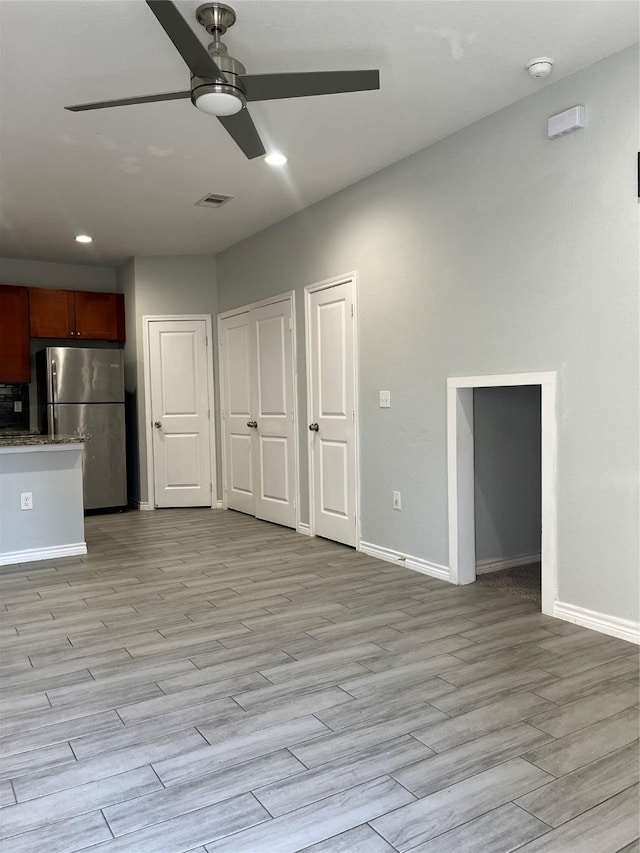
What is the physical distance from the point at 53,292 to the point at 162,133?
353cm

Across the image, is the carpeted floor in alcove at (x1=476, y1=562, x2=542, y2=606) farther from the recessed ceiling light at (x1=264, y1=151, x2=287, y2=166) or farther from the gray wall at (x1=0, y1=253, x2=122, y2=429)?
the gray wall at (x1=0, y1=253, x2=122, y2=429)

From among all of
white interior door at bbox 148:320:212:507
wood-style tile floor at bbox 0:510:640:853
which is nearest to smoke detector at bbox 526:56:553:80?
wood-style tile floor at bbox 0:510:640:853

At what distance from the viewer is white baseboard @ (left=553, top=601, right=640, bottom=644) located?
2781mm

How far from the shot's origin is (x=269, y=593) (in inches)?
142

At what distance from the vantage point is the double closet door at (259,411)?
17.8 feet

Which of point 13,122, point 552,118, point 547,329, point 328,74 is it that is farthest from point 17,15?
point 547,329

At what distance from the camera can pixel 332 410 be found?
4828 mm

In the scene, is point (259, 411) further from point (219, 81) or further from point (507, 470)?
point (219, 81)

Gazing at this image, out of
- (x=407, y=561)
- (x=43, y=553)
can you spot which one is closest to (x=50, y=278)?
(x=43, y=553)

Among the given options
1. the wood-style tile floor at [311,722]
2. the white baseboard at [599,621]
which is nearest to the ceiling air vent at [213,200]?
the wood-style tile floor at [311,722]

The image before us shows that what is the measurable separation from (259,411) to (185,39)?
4.03 m

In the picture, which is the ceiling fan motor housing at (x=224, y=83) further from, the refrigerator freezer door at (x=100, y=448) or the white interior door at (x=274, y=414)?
the refrigerator freezer door at (x=100, y=448)

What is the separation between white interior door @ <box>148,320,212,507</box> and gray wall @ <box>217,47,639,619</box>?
2.50 metres

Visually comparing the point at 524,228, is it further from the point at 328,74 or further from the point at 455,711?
the point at 455,711
